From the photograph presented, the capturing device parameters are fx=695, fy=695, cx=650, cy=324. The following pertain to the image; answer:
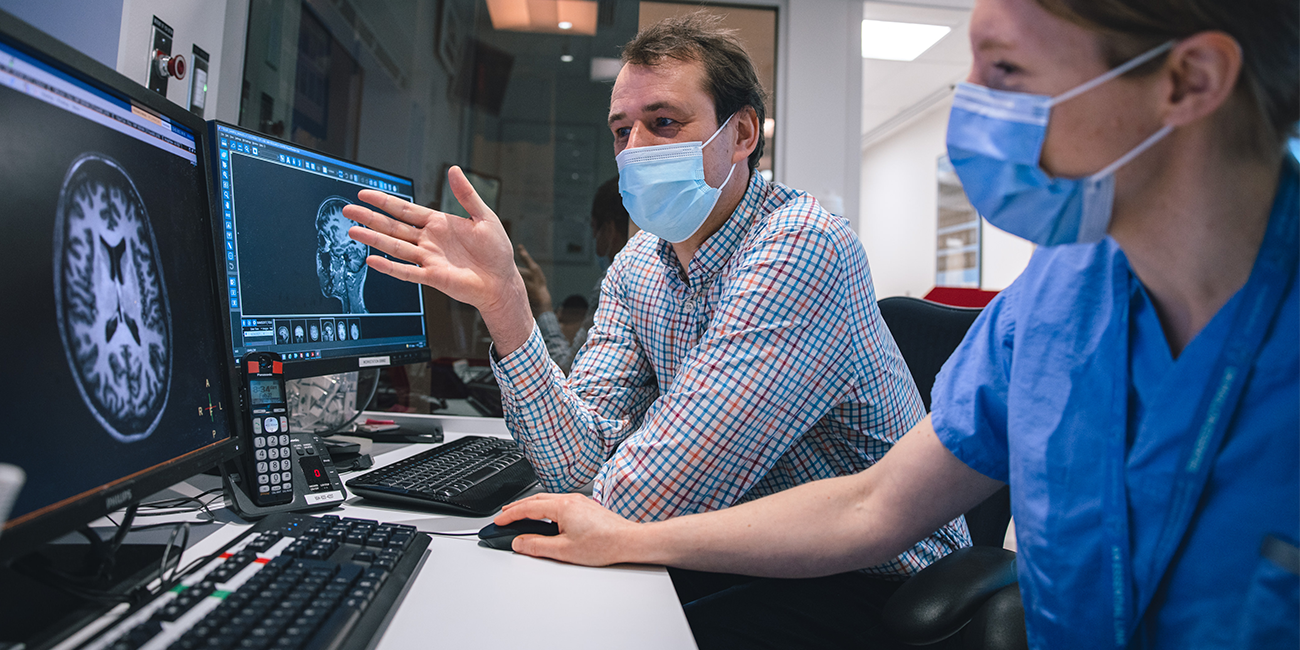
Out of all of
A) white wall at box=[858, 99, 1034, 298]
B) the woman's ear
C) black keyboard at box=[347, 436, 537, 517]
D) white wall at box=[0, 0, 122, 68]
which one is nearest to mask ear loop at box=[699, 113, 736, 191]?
black keyboard at box=[347, 436, 537, 517]

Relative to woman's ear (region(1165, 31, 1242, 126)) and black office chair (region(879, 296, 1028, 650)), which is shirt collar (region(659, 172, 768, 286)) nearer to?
black office chair (region(879, 296, 1028, 650))

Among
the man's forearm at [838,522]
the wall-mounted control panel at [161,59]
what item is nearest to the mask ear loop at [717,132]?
the man's forearm at [838,522]

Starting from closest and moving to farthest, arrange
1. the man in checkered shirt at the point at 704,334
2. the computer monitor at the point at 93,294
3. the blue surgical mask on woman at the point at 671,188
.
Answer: the computer monitor at the point at 93,294, the man in checkered shirt at the point at 704,334, the blue surgical mask on woman at the point at 671,188

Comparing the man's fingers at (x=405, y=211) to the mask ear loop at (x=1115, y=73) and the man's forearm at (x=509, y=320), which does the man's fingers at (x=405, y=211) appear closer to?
the man's forearm at (x=509, y=320)

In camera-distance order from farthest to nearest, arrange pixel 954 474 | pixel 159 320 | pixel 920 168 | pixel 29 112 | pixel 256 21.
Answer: pixel 920 168
pixel 256 21
pixel 954 474
pixel 159 320
pixel 29 112

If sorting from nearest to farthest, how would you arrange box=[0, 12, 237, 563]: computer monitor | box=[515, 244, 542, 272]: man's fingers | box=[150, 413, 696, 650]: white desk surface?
box=[0, 12, 237, 563]: computer monitor
box=[150, 413, 696, 650]: white desk surface
box=[515, 244, 542, 272]: man's fingers

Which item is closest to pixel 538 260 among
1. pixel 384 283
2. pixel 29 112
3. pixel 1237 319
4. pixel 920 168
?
pixel 384 283

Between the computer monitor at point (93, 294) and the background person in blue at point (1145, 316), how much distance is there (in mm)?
431

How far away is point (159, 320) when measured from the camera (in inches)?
26.4

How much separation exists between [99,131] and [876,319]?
981 millimetres

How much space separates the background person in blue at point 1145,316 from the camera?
549mm

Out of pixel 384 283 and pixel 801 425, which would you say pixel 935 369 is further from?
pixel 384 283

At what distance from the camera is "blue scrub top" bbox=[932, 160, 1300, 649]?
0.56m

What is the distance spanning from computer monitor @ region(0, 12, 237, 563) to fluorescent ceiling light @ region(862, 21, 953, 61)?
2.52m
